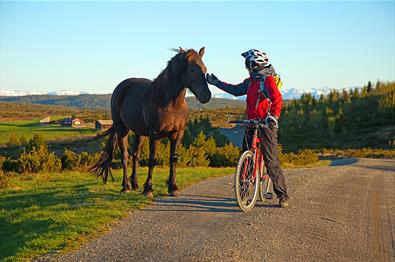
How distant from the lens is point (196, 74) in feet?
26.3

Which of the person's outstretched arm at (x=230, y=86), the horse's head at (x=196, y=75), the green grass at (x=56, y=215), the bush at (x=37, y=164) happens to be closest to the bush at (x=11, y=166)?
the bush at (x=37, y=164)

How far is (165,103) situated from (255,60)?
2040 mm

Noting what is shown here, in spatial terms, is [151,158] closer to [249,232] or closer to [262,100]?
[262,100]

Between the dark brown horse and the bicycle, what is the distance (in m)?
1.00

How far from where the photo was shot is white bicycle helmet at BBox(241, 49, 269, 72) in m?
7.39

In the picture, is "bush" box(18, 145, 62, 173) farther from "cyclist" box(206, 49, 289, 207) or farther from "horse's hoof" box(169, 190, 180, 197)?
"cyclist" box(206, 49, 289, 207)

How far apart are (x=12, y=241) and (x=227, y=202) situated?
3.74 meters

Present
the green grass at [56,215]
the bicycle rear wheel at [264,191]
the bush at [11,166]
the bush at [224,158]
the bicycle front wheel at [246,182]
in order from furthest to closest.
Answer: the bush at [224,158]
the bush at [11,166]
the bicycle rear wheel at [264,191]
the bicycle front wheel at [246,182]
the green grass at [56,215]

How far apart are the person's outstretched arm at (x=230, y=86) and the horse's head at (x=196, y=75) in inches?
6.8

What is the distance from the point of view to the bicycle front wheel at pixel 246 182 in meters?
7.24

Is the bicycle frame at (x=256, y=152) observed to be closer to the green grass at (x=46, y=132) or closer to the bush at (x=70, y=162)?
the bush at (x=70, y=162)

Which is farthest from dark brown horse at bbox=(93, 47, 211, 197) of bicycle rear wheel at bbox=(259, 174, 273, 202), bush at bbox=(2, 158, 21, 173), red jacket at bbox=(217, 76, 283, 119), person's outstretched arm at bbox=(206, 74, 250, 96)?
bush at bbox=(2, 158, 21, 173)

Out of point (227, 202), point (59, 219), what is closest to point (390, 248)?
point (227, 202)

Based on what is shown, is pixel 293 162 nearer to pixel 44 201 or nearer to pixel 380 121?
pixel 44 201
